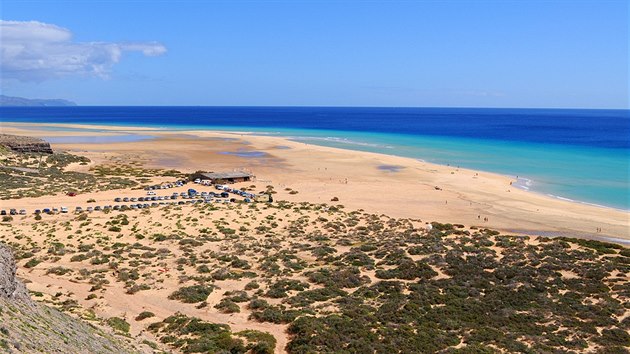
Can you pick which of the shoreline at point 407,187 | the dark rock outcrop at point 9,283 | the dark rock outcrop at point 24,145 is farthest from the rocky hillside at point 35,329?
the dark rock outcrop at point 24,145

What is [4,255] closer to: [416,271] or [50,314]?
[50,314]

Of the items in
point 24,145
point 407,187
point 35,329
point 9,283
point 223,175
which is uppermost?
point 9,283

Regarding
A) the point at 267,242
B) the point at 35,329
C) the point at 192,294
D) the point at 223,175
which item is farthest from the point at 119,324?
the point at 223,175

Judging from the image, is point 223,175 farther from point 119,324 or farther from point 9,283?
point 9,283

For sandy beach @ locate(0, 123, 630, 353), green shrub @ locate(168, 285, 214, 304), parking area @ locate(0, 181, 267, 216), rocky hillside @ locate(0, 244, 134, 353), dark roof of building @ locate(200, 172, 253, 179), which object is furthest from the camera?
dark roof of building @ locate(200, 172, 253, 179)

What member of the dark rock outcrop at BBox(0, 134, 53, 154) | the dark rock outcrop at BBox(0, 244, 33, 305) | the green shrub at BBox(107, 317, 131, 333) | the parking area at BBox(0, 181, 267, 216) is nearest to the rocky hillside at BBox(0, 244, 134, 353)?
the dark rock outcrop at BBox(0, 244, 33, 305)

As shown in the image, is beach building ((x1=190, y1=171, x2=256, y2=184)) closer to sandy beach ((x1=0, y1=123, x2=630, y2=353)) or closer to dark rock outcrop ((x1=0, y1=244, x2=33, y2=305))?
sandy beach ((x1=0, y1=123, x2=630, y2=353))

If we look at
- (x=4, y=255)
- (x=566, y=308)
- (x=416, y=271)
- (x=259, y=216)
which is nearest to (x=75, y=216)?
(x=259, y=216)
